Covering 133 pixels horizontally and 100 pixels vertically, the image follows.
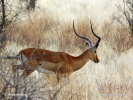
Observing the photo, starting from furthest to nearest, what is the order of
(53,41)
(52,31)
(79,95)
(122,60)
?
(52,31) → (53,41) → (122,60) → (79,95)

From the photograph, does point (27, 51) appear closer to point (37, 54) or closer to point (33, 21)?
point (37, 54)

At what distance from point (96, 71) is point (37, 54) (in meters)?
1.50

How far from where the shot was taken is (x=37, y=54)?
649cm

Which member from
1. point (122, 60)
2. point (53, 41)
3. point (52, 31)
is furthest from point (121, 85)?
point (52, 31)

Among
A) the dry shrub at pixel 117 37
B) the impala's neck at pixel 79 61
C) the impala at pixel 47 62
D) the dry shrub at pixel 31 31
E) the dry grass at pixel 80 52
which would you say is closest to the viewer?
the dry grass at pixel 80 52

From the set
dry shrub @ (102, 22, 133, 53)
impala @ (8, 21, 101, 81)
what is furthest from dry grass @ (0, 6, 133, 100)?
impala @ (8, 21, 101, 81)

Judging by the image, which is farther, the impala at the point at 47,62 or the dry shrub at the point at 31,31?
the dry shrub at the point at 31,31

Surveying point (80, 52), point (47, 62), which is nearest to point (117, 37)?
point (80, 52)

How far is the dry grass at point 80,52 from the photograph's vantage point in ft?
19.1

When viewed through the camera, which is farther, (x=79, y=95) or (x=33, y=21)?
(x=33, y=21)

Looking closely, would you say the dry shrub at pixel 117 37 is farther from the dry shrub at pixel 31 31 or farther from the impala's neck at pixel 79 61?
the impala's neck at pixel 79 61

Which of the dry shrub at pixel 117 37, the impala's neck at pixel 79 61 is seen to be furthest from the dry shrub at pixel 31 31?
the impala's neck at pixel 79 61

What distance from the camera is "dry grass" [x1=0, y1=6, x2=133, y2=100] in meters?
5.81

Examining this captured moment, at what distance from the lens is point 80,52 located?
9.63 metres
